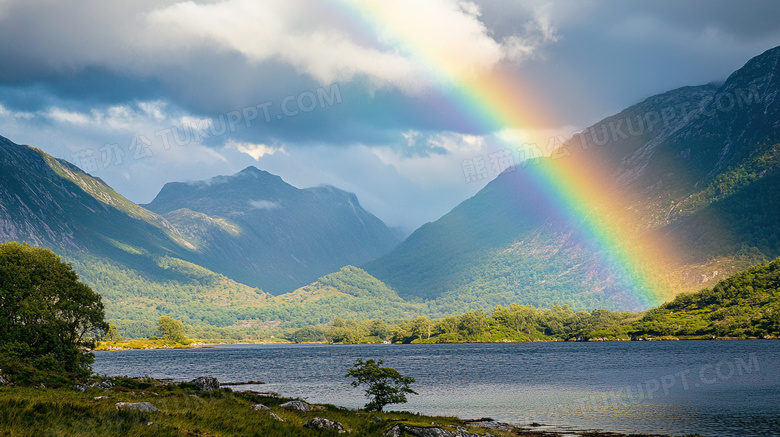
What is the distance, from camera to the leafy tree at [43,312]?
6812 centimetres

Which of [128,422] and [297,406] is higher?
Result: [128,422]

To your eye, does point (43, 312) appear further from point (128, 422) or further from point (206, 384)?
point (128, 422)

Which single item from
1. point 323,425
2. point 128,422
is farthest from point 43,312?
point 128,422

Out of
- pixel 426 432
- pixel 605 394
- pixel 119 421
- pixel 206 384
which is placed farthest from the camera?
pixel 605 394

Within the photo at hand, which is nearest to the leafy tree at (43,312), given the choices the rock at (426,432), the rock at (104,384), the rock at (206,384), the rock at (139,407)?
the rock at (104,384)

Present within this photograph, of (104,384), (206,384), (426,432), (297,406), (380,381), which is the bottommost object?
(426,432)

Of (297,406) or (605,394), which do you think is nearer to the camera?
(297,406)

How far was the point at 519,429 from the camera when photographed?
5972cm

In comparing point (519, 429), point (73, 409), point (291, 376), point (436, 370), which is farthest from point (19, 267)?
point (436, 370)

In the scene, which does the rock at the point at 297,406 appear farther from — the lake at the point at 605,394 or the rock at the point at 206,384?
the lake at the point at 605,394

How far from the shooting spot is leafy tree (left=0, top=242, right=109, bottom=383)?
6812 centimetres

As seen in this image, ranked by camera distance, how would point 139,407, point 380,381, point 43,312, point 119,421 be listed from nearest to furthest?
point 119,421
point 139,407
point 380,381
point 43,312

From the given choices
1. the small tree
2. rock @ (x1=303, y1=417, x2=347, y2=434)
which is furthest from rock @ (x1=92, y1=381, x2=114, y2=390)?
rock @ (x1=303, y1=417, x2=347, y2=434)

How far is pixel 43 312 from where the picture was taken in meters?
71.1
